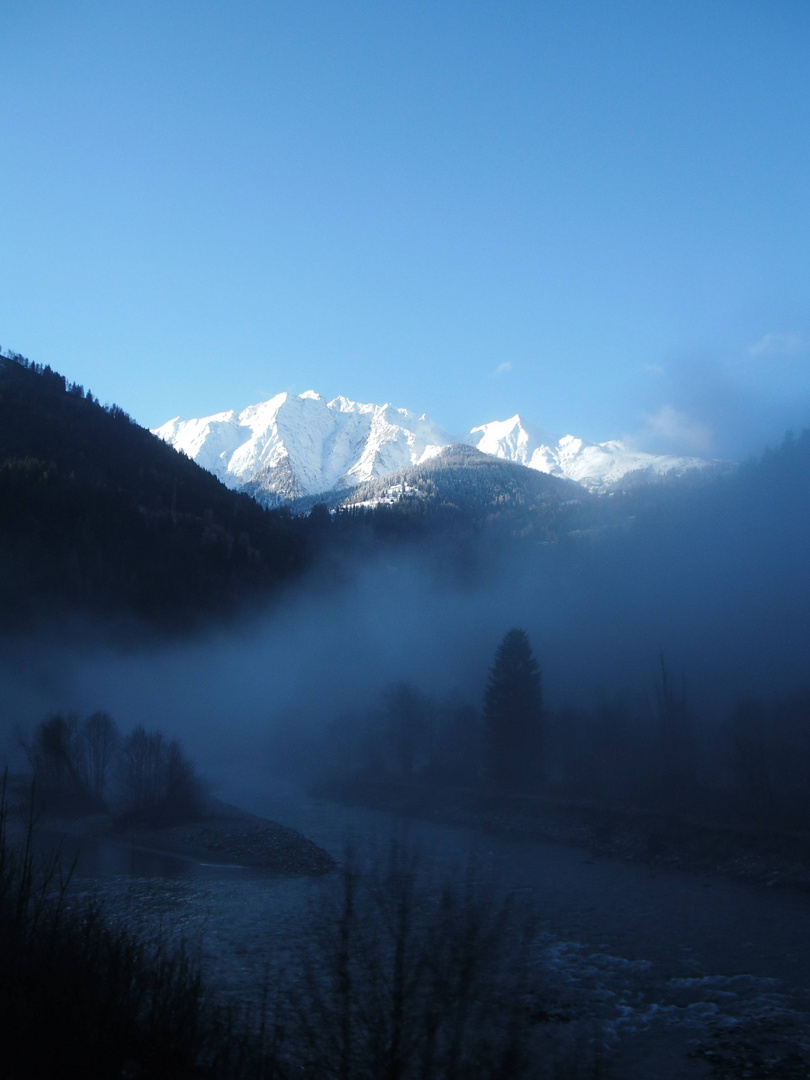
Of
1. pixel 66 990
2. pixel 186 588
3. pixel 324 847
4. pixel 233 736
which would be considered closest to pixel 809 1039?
pixel 66 990

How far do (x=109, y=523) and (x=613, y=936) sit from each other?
103064mm

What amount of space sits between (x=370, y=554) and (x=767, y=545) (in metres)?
106

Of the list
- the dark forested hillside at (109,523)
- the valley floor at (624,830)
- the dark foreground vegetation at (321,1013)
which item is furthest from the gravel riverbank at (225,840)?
the dark forested hillside at (109,523)

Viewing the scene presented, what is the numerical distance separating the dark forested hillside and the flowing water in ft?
218

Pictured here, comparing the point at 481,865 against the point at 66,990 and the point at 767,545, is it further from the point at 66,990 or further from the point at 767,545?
the point at 767,545

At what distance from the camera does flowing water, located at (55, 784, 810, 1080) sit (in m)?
16.7

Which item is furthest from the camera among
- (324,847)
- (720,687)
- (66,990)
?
(720,687)

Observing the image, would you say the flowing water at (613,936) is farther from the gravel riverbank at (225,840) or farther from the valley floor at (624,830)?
the valley floor at (624,830)

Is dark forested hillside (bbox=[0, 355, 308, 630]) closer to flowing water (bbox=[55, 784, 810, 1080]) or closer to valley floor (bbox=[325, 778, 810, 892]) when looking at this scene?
valley floor (bbox=[325, 778, 810, 892])

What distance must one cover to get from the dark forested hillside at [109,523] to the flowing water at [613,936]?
66.4 meters

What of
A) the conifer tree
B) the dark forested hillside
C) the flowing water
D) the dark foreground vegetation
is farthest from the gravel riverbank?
the dark forested hillside

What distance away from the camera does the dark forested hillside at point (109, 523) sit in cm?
9694

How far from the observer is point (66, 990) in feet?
27.0

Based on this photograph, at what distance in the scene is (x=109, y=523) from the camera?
10950cm
